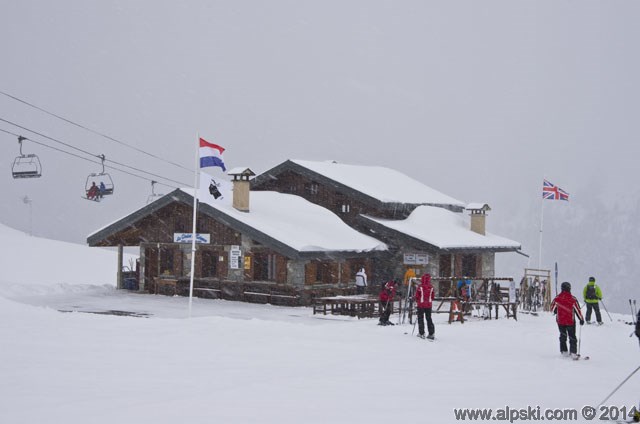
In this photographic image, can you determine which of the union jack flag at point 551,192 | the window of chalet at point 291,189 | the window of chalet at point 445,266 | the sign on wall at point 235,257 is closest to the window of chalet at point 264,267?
the sign on wall at point 235,257

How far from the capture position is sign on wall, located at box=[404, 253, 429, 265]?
34906 millimetres

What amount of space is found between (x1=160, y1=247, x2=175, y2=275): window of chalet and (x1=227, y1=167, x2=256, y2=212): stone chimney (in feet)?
11.9

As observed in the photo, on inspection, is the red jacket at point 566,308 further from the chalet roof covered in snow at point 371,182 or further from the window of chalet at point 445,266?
the chalet roof covered in snow at point 371,182

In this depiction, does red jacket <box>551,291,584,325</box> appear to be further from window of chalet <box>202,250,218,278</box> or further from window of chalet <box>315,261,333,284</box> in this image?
window of chalet <box>202,250,218,278</box>

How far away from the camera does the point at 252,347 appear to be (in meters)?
16.6

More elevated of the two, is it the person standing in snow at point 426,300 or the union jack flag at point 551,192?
the union jack flag at point 551,192

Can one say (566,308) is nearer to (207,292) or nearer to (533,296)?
(533,296)

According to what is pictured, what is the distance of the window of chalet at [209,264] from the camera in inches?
1241

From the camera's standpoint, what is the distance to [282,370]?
45.9 ft

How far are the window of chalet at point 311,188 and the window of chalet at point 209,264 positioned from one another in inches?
376

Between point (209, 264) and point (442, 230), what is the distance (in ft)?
38.8

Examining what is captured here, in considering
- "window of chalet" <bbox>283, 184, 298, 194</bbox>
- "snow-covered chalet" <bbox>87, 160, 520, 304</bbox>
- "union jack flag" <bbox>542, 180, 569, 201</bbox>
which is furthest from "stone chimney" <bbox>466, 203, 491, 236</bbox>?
"window of chalet" <bbox>283, 184, 298, 194</bbox>

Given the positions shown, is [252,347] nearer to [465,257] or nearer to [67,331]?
[67,331]

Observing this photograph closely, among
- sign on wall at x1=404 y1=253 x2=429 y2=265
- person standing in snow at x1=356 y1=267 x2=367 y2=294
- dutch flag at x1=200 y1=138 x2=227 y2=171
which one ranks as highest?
dutch flag at x1=200 y1=138 x2=227 y2=171
